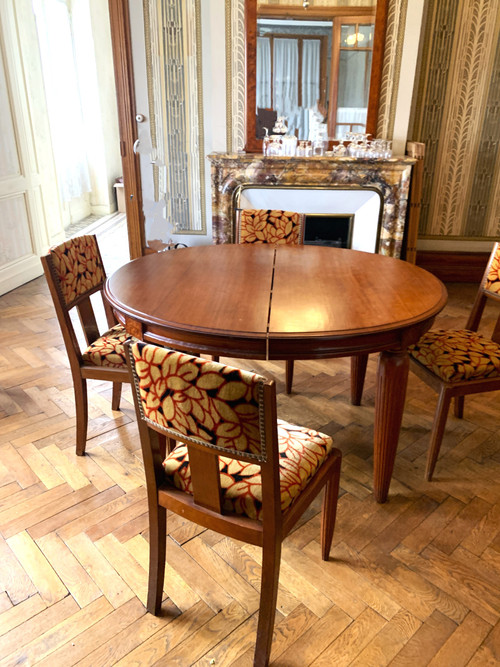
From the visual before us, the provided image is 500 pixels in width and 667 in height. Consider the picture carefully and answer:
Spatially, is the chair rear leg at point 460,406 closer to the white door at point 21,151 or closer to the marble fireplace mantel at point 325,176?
the marble fireplace mantel at point 325,176

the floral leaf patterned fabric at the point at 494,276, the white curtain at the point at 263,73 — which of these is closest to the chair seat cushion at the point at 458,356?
the floral leaf patterned fabric at the point at 494,276

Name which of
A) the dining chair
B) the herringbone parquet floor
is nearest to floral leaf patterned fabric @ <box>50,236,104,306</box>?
the herringbone parquet floor

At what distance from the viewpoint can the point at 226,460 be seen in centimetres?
127

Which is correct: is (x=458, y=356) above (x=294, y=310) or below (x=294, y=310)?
below

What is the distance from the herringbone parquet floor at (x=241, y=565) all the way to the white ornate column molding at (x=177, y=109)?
91.4 inches

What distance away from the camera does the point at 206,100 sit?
381cm

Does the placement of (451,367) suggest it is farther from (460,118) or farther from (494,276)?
(460,118)

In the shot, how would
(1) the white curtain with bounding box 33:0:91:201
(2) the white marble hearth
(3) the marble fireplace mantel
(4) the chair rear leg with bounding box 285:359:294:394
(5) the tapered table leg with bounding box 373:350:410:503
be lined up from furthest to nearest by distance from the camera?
(1) the white curtain with bounding box 33:0:91:201, (2) the white marble hearth, (3) the marble fireplace mantel, (4) the chair rear leg with bounding box 285:359:294:394, (5) the tapered table leg with bounding box 373:350:410:503

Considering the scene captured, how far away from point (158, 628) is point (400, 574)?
2.31 ft

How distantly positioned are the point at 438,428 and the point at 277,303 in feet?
2.53

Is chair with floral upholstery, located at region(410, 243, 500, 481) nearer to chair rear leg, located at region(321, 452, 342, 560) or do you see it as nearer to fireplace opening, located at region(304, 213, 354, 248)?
chair rear leg, located at region(321, 452, 342, 560)

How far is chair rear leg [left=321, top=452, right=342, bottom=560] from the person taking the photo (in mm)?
1407

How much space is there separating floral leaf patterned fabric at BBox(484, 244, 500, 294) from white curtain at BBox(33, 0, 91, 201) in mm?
4893

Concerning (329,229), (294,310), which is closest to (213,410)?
(294,310)
